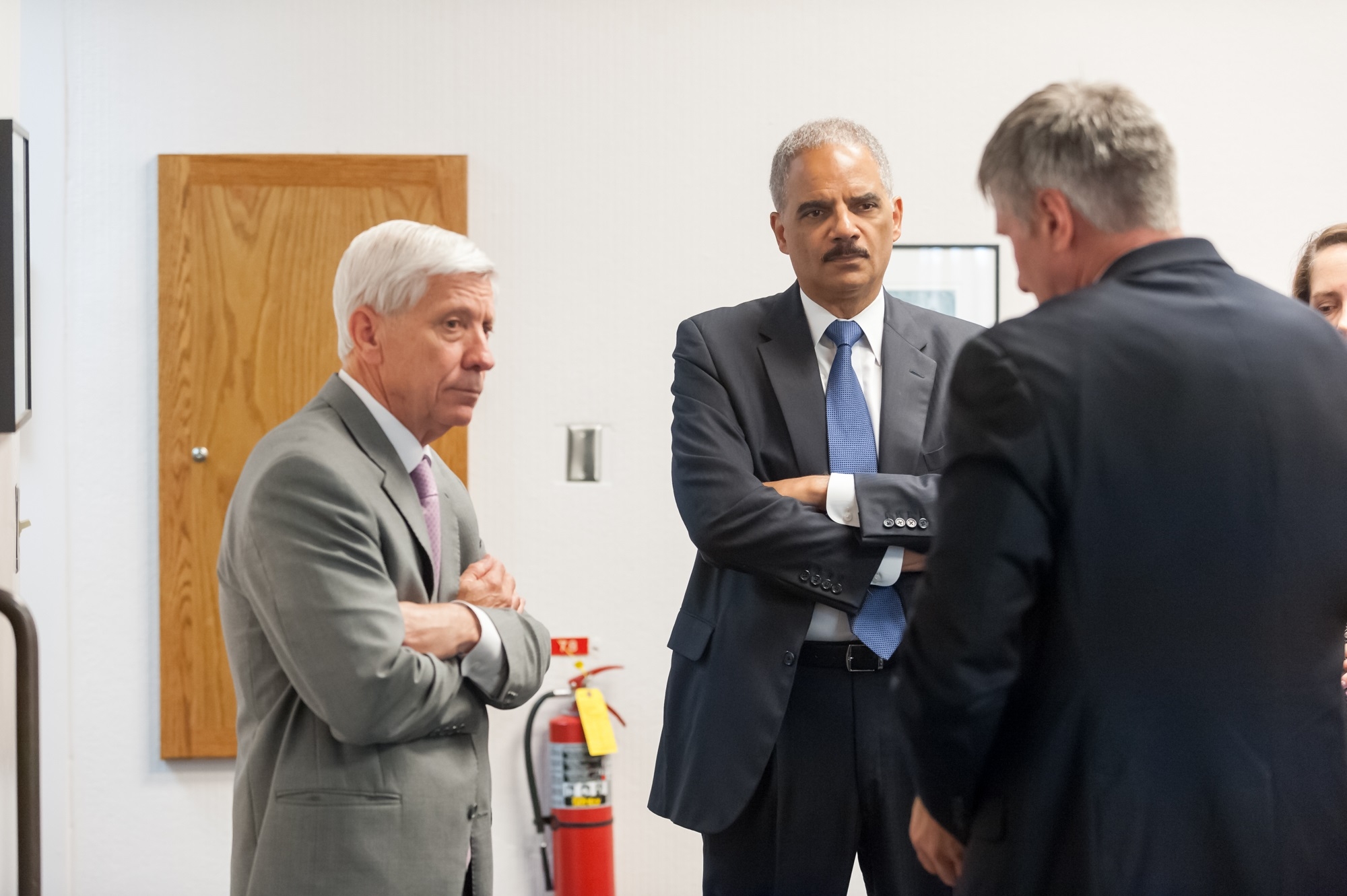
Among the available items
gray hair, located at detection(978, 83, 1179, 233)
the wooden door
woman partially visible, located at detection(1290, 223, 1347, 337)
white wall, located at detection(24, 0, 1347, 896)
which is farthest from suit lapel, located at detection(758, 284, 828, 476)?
the wooden door

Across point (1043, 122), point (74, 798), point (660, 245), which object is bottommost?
point (74, 798)

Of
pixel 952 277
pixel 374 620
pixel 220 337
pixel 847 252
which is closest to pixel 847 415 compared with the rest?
pixel 847 252

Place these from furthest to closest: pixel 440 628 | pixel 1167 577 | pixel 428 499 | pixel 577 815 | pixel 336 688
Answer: pixel 577 815 → pixel 428 499 → pixel 440 628 → pixel 336 688 → pixel 1167 577

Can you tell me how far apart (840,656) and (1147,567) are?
2.46 feet

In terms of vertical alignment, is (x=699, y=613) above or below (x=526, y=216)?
below

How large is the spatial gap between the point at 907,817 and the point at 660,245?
7.26 feet

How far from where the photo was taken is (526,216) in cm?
350

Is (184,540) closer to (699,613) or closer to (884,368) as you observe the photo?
(699,613)

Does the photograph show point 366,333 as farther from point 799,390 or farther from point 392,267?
point 799,390

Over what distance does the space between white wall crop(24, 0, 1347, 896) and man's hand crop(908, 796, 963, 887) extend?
2.25 metres

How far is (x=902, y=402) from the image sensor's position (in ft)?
6.17

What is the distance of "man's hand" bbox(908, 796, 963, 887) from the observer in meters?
1.25

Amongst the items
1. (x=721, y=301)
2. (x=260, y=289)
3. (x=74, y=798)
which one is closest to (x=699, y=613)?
(x=721, y=301)

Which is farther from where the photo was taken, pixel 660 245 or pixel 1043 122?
pixel 660 245
